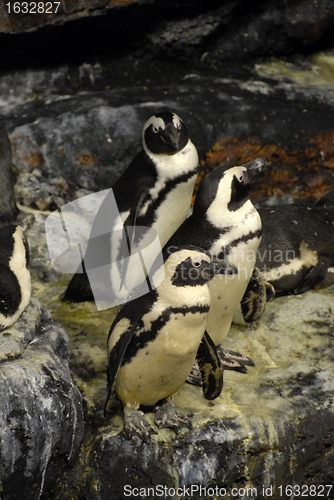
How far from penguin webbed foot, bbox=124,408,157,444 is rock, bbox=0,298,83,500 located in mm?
217

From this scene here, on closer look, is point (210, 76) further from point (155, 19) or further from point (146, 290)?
point (146, 290)

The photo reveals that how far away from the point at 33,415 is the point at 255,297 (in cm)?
154

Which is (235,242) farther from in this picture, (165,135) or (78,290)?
(78,290)

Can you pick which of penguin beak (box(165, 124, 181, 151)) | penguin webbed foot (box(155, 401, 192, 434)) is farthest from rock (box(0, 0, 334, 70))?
penguin webbed foot (box(155, 401, 192, 434))

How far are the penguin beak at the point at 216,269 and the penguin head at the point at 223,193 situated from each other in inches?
20.9

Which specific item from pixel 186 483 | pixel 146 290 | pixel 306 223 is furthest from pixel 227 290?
pixel 306 223

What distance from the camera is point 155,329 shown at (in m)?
2.34

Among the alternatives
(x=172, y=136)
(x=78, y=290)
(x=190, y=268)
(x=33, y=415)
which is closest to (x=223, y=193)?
(x=172, y=136)

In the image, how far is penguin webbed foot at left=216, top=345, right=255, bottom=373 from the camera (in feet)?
9.46

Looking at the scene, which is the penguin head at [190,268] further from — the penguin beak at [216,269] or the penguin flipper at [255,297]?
the penguin flipper at [255,297]

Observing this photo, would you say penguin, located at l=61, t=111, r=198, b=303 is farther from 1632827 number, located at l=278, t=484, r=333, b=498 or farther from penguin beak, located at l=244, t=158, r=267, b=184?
1632827 number, located at l=278, t=484, r=333, b=498

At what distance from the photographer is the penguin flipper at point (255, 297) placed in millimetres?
3180

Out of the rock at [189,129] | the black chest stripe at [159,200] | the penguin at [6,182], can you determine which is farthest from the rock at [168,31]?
the black chest stripe at [159,200]

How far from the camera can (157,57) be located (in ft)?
15.9
